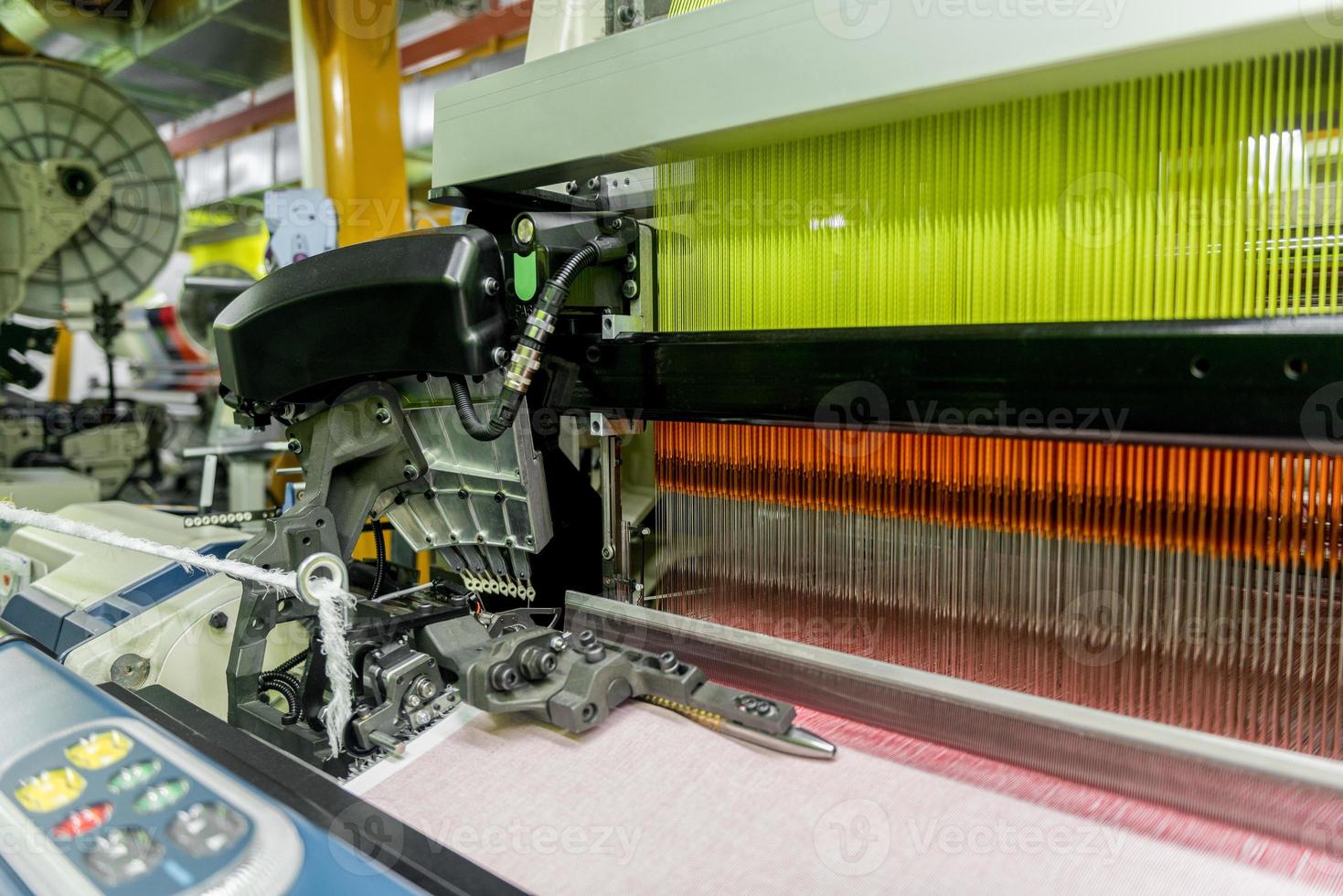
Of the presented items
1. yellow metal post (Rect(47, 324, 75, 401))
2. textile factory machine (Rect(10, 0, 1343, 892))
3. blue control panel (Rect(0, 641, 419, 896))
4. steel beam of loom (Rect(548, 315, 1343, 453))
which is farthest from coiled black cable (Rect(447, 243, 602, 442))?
yellow metal post (Rect(47, 324, 75, 401))

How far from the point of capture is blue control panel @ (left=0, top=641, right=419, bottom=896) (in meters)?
0.97

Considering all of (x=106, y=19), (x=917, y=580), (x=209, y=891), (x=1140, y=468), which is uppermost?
(x=106, y=19)

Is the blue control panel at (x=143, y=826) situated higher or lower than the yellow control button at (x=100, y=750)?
lower

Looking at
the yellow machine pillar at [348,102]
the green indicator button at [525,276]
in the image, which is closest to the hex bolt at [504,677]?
the green indicator button at [525,276]

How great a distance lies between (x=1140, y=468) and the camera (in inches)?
43.6

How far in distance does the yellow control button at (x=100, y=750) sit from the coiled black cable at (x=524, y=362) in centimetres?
69

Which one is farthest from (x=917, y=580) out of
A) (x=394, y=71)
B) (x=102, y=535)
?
(x=394, y=71)

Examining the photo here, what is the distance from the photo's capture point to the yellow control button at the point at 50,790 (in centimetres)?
109

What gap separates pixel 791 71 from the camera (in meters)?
1.15

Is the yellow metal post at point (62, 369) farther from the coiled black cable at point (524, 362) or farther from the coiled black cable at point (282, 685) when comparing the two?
the coiled black cable at point (524, 362)

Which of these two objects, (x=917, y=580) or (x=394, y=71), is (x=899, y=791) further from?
(x=394, y=71)

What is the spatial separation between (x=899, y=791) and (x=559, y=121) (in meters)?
1.18

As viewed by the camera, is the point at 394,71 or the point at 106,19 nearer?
the point at 394,71

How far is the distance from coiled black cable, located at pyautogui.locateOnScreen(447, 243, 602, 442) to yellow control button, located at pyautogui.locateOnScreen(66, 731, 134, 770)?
69cm
